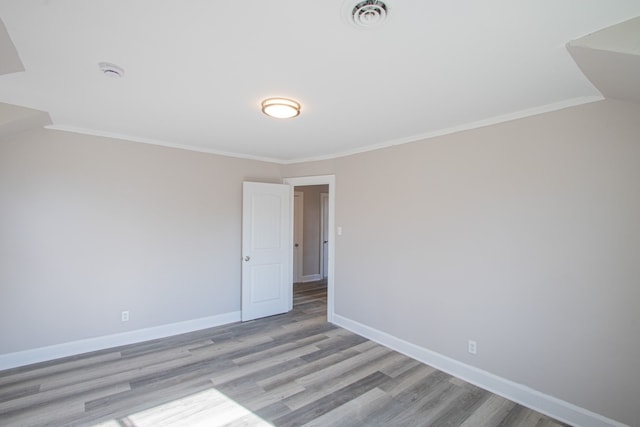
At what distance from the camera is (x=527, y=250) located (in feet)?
8.20

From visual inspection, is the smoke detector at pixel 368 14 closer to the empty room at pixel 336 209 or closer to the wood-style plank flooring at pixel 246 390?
the empty room at pixel 336 209

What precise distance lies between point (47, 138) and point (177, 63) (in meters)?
2.36

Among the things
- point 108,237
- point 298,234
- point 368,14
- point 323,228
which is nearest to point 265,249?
point 108,237

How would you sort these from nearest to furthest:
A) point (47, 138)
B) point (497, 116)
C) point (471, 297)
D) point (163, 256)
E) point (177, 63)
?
1. point (177, 63)
2. point (497, 116)
3. point (471, 297)
4. point (47, 138)
5. point (163, 256)

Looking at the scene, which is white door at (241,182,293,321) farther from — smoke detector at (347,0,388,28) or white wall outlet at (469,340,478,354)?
smoke detector at (347,0,388,28)

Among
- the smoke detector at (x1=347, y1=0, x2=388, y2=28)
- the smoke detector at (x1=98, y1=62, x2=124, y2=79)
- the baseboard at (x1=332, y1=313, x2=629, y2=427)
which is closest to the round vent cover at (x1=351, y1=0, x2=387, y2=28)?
the smoke detector at (x1=347, y1=0, x2=388, y2=28)

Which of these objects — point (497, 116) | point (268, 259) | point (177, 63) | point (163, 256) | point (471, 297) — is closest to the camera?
point (177, 63)

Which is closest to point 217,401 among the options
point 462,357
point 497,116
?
point 462,357

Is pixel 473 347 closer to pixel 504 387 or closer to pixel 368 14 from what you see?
pixel 504 387

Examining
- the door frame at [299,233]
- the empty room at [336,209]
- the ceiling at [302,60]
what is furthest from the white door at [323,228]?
the ceiling at [302,60]

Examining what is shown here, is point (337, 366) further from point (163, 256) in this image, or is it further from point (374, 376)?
point (163, 256)

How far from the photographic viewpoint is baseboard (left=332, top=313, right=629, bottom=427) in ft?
7.19

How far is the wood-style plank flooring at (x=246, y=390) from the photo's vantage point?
2.29m

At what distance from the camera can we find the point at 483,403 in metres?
2.50
